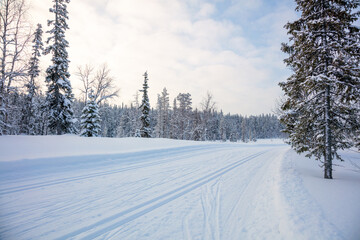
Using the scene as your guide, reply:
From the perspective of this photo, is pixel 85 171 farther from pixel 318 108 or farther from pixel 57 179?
pixel 318 108

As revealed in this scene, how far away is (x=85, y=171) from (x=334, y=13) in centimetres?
1363

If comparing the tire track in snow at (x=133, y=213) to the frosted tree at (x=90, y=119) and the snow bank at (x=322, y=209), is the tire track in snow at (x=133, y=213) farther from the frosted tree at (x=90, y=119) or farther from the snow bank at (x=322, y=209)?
the frosted tree at (x=90, y=119)

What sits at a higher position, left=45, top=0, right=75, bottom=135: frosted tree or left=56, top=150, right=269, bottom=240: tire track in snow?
left=45, top=0, right=75, bottom=135: frosted tree

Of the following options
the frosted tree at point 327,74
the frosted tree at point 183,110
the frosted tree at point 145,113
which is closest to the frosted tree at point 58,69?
the frosted tree at point 145,113

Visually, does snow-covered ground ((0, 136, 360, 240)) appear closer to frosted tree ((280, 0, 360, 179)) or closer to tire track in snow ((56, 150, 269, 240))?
tire track in snow ((56, 150, 269, 240))

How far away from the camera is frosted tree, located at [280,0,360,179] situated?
6.78 m

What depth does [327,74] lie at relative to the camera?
7086 millimetres

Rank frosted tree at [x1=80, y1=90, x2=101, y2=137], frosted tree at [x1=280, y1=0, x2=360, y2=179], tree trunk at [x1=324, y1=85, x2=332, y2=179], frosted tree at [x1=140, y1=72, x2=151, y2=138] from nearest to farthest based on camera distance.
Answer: frosted tree at [x1=280, y1=0, x2=360, y2=179] < tree trunk at [x1=324, y1=85, x2=332, y2=179] < frosted tree at [x1=80, y1=90, x2=101, y2=137] < frosted tree at [x1=140, y1=72, x2=151, y2=138]

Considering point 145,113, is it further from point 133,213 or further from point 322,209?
point 322,209

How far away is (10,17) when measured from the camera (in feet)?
37.6

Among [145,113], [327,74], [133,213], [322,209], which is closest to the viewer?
[133,213]

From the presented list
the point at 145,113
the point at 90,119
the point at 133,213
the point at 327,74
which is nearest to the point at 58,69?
the point at 90,119

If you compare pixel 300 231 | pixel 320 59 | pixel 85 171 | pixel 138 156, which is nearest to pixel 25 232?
pixel 85 171

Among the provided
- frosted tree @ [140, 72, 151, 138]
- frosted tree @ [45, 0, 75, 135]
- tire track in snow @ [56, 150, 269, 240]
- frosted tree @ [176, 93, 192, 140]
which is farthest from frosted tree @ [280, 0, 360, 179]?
frosted tree @ [176, 93, 192, 140]
